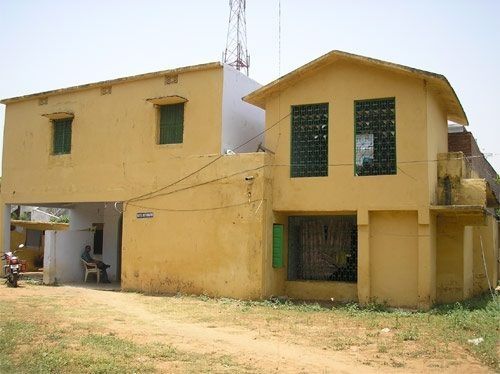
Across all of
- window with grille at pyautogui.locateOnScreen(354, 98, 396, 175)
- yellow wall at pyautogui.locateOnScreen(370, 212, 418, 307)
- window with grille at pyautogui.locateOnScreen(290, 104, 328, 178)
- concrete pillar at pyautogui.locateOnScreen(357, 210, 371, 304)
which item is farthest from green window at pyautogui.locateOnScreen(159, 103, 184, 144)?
yellow wall at pyautogui.locateOnScreen(370, 212, 418, 307)

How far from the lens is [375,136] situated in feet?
45.1

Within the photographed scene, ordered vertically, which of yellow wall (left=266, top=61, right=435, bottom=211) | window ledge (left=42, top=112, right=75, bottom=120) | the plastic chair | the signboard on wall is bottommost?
the plastic chair

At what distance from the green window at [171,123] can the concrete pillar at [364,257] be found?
18.7 ft

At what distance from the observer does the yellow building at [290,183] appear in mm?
13367

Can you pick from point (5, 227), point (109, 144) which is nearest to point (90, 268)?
point (5, 227)

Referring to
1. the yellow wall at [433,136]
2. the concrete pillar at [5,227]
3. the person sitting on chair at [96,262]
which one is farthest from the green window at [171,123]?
the concrete pillar at [5,227]

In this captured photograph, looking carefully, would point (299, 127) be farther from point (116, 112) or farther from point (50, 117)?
point (50, 117)

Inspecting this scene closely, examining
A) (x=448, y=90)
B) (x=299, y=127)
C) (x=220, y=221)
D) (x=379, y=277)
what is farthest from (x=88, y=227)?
(x=448, y=90)

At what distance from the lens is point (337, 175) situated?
1384cm

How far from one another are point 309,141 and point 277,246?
2839mm

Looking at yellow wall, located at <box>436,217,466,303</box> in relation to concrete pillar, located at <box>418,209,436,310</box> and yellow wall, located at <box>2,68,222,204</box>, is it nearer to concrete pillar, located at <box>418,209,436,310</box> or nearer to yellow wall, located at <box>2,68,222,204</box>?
concrete pillar, located at <box>418,209,436,310</box>

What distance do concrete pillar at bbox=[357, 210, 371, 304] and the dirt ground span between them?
1.48 meters

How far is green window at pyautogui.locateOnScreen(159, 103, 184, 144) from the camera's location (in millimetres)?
15971

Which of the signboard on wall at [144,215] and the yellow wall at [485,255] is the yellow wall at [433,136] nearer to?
the yellow wall at [485,255]
